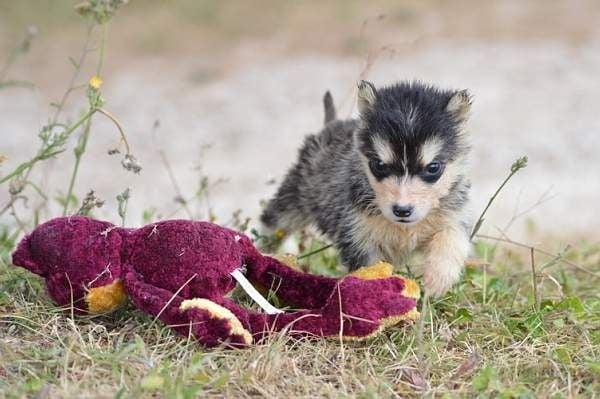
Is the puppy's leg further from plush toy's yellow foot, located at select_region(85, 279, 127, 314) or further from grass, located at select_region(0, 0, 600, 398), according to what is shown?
plush toy's yellow foot, located at select_region(85, 279, 127, 314)

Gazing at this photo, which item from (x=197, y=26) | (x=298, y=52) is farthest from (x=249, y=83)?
(x=197, y=26)

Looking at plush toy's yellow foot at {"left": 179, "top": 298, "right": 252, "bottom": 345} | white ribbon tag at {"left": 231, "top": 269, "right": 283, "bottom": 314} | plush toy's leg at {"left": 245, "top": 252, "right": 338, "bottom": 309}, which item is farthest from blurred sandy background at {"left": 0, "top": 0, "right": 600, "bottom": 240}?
plush toy's yellow foot at {"left": 179, "top": 298, "right": 252, "bottom": 345}

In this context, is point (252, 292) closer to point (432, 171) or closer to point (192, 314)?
point (192, 314)

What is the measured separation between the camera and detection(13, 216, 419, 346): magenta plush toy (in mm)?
4426

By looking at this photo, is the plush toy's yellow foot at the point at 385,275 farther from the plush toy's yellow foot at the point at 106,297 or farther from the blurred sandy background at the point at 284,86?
the blurred sandy background at the point at 284,86

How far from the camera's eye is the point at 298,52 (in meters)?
16.5

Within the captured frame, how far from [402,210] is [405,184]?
0.18 m

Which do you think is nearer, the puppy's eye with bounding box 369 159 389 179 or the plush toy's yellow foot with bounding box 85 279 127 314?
the plush toy's yellow foot with bounding box 85 279 127 314

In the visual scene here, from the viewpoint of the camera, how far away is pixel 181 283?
14.7ft

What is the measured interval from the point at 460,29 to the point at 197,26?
529 centimetres

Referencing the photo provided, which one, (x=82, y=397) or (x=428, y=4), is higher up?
(x=428, y=4)

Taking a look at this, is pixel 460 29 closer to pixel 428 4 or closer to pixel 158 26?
pixel 428 4

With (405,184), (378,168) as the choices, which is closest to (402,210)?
(405,184)

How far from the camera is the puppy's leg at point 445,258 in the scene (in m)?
5.11
